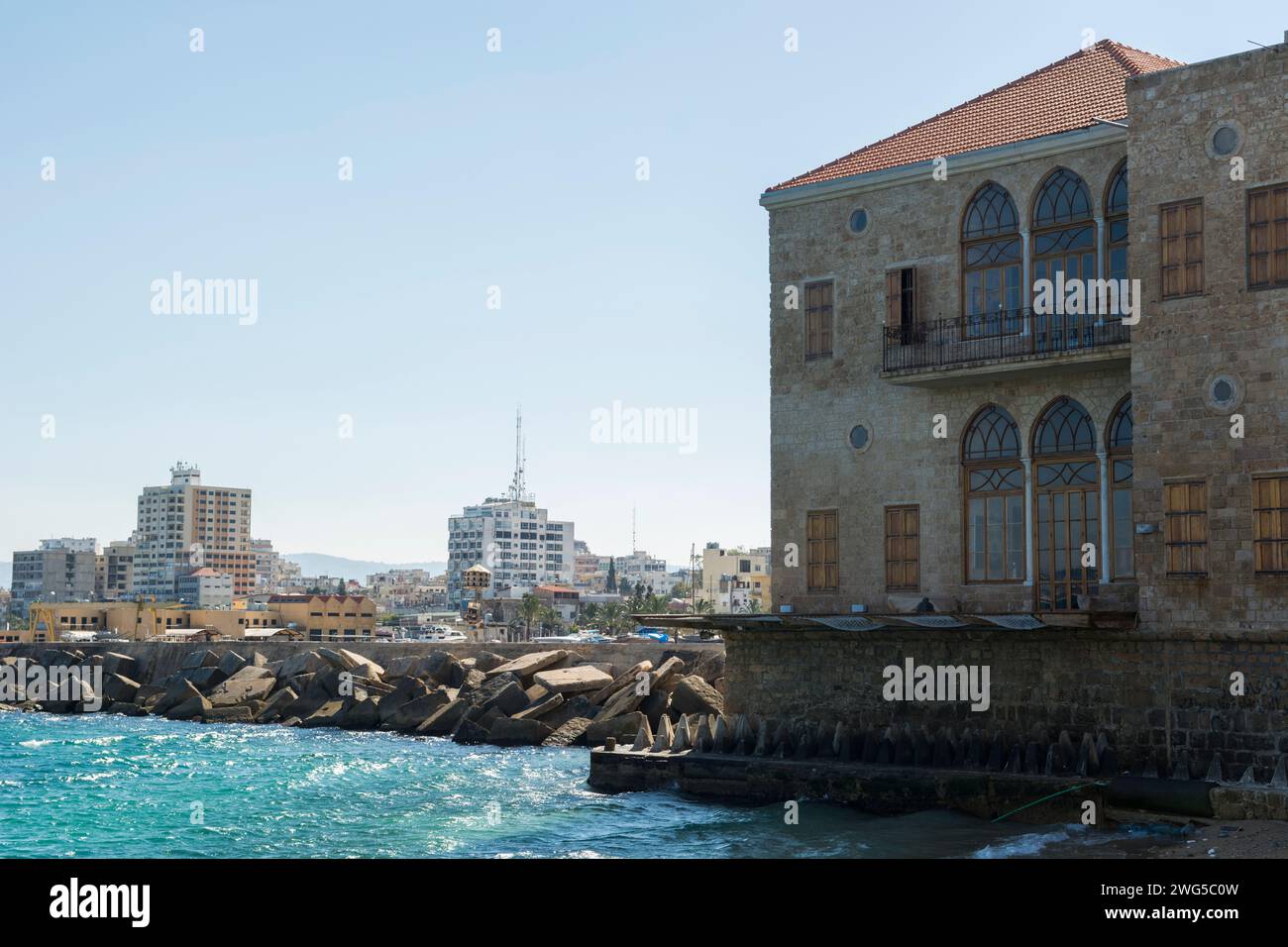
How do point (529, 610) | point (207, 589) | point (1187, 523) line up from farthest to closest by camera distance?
point (207, 589), point (529, 610), point (1187, 523)

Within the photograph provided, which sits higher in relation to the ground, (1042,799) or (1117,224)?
(1117,224)

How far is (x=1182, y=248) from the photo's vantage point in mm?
22219

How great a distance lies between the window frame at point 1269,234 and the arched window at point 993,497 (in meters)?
Result: 5.09

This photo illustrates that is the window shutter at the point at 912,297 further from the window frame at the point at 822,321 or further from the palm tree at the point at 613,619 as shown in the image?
the palm tree at the point at 613,619

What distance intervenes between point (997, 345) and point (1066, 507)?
304cm

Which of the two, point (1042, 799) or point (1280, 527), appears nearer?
point (1280, 527)

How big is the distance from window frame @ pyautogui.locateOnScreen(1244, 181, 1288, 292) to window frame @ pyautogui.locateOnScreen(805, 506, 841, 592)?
8.73 metres

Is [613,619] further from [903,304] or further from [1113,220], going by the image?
[1113,220]

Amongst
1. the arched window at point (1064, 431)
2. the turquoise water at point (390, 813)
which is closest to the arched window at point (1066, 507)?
the arched window at point (1064, 431)

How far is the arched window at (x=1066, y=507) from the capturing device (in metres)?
24.2

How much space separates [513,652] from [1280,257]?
33948mm
